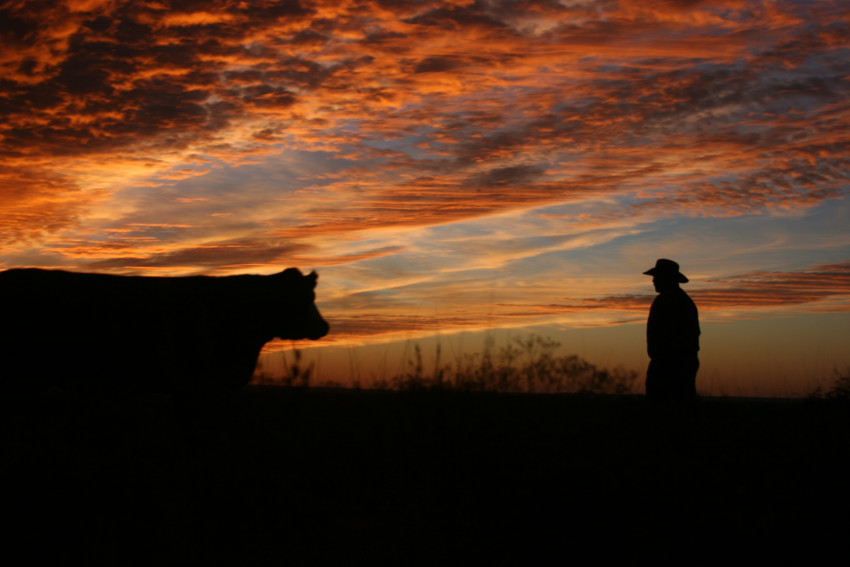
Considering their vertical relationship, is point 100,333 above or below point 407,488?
above

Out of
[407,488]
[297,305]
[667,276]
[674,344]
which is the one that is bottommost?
[407,488]

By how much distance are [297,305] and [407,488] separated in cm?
504

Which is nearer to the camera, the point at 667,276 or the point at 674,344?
the point at 674,344

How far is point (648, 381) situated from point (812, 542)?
6.83 meters

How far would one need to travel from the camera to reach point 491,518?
4.39m

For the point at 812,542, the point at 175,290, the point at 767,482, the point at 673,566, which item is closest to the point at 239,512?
the point at 673,566

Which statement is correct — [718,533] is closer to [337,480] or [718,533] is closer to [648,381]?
[337,480]

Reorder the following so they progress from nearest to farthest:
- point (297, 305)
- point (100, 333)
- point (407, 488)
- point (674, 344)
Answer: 1. point (407, 488)
2. point (100, 333)
3. point (297, 305)
4. point (674, 344)

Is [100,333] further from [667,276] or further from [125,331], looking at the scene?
[667,276]

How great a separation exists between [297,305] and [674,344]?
5599 millimetres

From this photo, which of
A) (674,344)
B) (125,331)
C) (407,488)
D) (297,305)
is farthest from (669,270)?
(125,331)

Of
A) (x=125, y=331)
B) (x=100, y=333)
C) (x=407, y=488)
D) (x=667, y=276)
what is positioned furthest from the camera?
(x=667, y=276)

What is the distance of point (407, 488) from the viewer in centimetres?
494

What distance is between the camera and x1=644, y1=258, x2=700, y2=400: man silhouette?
10.5m
